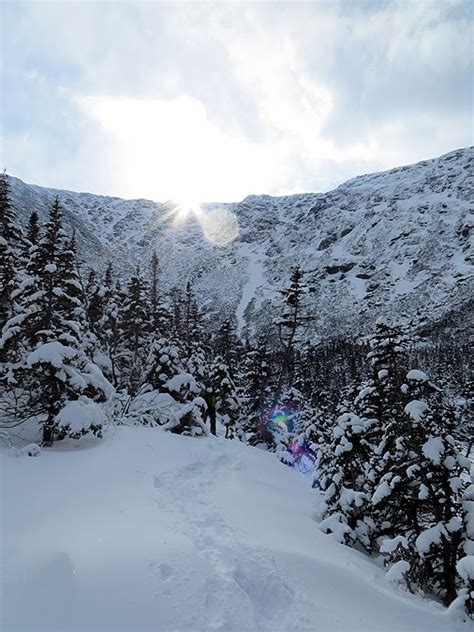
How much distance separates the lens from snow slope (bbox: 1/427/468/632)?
3.84 meters

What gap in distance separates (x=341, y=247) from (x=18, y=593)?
169548 millimetres

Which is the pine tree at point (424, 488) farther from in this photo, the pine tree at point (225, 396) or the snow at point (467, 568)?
the pine tree at point (225, 396)

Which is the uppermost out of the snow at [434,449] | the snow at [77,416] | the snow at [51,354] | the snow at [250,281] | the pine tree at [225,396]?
the snow at [250,281]

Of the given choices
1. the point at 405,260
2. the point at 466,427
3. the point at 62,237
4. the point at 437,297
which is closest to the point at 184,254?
the point at 405,260

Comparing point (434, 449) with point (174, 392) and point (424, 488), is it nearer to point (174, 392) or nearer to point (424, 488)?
point (424, 488)

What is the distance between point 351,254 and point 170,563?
16158 cm

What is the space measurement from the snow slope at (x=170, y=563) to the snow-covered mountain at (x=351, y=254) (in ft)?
323

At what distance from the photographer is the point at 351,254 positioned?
156 m

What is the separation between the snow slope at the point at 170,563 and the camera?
151 inches

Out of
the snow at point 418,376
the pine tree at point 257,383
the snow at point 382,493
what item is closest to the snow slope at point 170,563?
the snow at point 382,493

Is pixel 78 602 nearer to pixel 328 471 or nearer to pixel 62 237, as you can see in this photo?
pixel 328 471

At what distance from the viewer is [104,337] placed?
25656 mm

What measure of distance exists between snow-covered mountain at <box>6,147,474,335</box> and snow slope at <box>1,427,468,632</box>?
98597 mm

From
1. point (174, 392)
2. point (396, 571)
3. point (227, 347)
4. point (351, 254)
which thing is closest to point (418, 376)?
point (396, 571)
